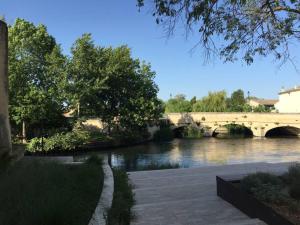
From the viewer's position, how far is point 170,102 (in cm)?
6694

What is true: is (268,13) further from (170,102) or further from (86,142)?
(170,102)

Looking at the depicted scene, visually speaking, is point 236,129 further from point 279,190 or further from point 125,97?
point 279,190

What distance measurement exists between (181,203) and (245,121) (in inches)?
1713

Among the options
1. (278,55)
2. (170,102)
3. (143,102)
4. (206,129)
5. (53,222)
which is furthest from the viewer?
(170,102)

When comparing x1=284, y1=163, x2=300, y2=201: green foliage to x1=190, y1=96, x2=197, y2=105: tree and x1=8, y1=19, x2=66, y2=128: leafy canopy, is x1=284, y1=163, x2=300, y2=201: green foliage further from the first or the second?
x1=190, y1=96, x2=197, y2=105: tree

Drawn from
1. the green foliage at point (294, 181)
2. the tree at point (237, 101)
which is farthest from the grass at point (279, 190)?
the tree at point (237, 101)

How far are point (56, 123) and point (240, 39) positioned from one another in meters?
27.1

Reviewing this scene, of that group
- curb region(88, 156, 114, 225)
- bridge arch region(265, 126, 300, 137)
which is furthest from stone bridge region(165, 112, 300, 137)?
curb region(88, 156, 114, 225)

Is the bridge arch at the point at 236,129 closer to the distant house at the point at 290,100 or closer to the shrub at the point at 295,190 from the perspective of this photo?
the distant house at the point at 290,100

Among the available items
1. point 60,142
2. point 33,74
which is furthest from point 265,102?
point 60,142

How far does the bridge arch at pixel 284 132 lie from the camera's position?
48.2 m

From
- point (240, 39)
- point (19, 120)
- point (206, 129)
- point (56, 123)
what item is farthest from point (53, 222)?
point (206, 129)

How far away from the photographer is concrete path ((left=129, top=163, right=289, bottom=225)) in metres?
4.99

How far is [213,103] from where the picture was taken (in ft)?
191
